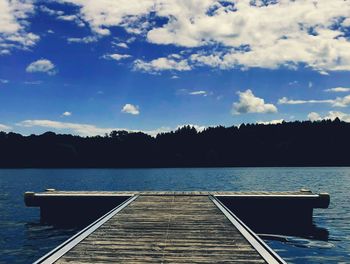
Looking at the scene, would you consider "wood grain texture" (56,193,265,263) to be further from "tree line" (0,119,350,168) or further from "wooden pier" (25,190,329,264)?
"tree line" (0,119,350,168)

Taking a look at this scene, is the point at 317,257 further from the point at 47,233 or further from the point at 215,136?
the point at 215,136

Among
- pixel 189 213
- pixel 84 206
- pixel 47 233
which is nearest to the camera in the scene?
pixel 189 213

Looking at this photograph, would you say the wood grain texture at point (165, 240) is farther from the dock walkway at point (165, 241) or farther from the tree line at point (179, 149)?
the tree line at point (179, 149)

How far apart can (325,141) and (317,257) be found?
538 ft

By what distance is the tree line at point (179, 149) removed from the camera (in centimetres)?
17300

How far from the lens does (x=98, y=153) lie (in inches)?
7106

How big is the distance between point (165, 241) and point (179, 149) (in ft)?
563

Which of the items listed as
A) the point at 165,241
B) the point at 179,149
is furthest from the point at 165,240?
the point at 179,149

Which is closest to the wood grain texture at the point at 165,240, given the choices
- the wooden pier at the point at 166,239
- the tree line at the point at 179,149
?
the wooden pier at the point at 166,239

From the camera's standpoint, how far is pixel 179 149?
18200cm

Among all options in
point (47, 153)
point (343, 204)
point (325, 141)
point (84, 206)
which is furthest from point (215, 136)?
point (84, 206)

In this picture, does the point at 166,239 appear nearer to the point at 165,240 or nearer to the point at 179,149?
the point at 165,240

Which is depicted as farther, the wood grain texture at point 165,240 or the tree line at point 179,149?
the tree line at point 179,149

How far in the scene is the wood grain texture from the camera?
8.95 metres
